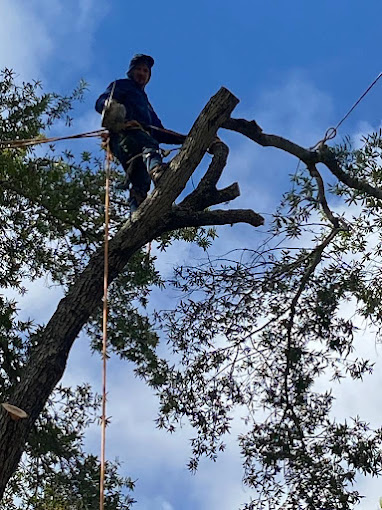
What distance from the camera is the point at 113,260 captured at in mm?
4109

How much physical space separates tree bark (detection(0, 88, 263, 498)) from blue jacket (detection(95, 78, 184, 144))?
740 mm

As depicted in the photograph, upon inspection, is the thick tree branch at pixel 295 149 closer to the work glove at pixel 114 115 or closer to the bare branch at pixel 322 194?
the bare branch at pixel 322 194

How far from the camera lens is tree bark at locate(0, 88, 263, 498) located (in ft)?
12.2

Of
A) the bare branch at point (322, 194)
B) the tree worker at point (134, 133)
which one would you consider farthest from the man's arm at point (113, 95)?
the bare branch at point (322, 194)

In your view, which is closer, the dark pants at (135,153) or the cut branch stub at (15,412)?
the cut branch stub at (15,412)

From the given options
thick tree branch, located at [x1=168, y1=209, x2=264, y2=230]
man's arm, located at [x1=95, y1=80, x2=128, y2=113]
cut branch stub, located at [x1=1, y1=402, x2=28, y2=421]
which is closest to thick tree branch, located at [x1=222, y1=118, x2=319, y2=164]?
thick tree branch, located at [x1=168, y1=209, x2=264, y2=230]

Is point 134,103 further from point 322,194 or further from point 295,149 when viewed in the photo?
point 322,194

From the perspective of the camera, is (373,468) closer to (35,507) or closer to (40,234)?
(35,507)

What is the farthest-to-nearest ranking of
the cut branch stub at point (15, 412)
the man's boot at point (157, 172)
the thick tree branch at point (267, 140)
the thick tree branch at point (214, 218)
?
the thick tree branch at point (267, 140), the thick tree branch at point (214, 218), the man's boot at point (157, 172), the cut branch stub at point (15, 412)

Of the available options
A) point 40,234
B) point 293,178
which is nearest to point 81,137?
point 293,178

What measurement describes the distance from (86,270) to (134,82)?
1532 millimetres

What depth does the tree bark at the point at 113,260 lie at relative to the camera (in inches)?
147

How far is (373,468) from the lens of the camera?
4.65 m

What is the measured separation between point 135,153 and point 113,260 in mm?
807
